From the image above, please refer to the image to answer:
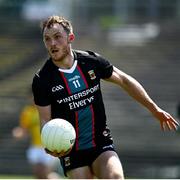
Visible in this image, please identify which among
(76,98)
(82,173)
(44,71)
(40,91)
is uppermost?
(44,71)

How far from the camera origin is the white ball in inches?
302

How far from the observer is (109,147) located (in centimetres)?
831

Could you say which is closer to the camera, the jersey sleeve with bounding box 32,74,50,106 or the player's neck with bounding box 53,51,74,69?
the jersey sleeve with bounding box 32,74,50,106

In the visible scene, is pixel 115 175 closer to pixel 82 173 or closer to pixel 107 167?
pixel 107 167

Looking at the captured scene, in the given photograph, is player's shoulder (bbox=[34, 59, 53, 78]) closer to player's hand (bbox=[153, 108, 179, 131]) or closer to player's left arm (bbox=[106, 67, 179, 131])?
player's left arm (bbox=[106, 67, 179, 131])

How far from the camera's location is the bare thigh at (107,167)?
26.2 ft

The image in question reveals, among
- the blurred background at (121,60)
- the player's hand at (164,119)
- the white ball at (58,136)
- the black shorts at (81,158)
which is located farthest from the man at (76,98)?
the blurred background at (121,60)

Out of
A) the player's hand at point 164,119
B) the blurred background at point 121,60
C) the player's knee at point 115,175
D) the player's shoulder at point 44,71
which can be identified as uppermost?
the player's shoulder at point 44,71

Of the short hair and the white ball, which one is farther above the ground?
the short hair

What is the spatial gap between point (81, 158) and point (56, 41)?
113 cm

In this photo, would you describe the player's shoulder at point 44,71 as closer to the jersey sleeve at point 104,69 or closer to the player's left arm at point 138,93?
the jersey sleeve at point 104,69

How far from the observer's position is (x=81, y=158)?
8.21 metres

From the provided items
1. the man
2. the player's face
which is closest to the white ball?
the man

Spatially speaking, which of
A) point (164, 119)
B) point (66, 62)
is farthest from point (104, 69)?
point (164, 119)
